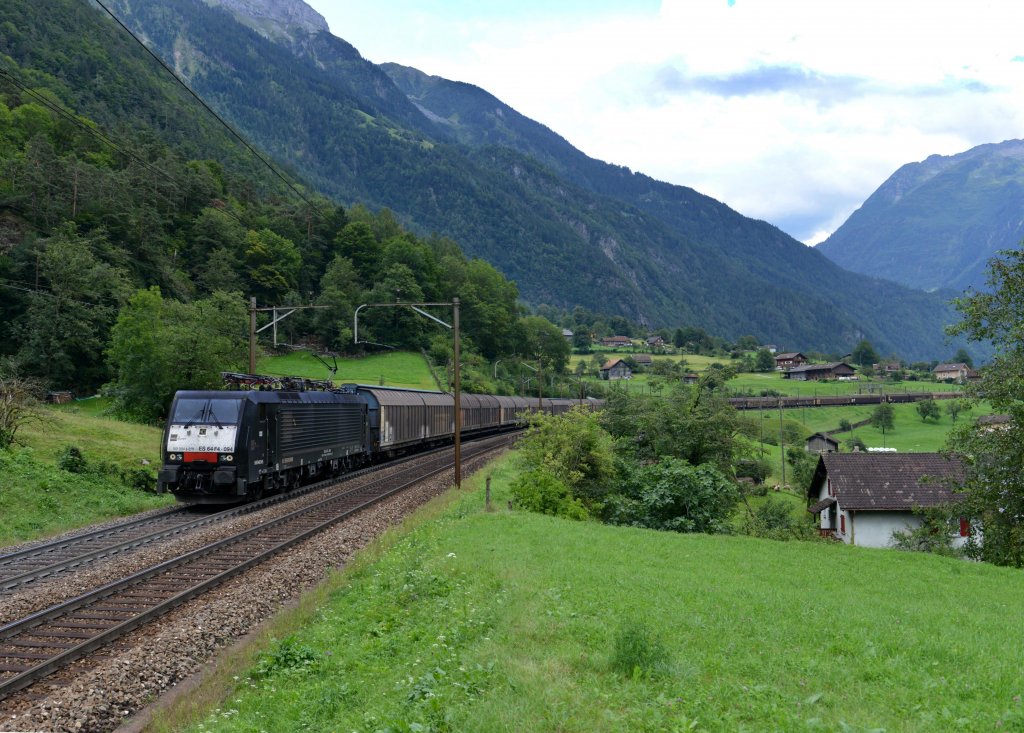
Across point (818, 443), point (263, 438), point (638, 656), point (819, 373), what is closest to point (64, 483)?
point (263, 438)

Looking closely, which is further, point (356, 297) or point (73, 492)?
point (356, 297)

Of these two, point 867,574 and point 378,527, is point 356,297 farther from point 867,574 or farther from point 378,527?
point 867,574

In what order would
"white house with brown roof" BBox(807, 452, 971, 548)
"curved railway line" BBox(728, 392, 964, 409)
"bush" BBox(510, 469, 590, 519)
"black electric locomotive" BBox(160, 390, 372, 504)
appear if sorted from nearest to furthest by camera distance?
"black electric locomotive" BBox(160, 390, 372, 504)
"bush" BBox(510, 469, 590, 519)
"white house with brown roof" BBox(807, 452, 971, 548)
"curved railway line" BBox(728, 392, 964, 409)

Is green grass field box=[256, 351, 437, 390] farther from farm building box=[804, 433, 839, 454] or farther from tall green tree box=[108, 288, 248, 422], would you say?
farm building box=[804, 433, 839, 454]

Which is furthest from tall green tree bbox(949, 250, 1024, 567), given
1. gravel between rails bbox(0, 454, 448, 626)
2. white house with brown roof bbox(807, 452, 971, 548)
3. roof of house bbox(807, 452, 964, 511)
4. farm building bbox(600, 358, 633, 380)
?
farm building bbox(600, 358, 633, 380)

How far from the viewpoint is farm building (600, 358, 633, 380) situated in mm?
162375

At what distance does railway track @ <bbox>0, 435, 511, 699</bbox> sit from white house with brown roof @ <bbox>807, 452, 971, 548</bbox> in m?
33.2

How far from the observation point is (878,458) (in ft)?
152

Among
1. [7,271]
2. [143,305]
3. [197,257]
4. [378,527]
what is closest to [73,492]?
[378,527]

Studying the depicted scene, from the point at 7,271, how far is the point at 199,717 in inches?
2723

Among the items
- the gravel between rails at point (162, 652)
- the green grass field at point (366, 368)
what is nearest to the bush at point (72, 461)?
the gravel between rails at point (162, 652)

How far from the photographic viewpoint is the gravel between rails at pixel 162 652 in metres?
8.23

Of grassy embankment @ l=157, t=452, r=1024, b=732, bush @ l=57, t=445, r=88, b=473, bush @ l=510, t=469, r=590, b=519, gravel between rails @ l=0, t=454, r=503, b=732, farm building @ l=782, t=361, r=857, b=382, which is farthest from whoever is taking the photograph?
farm building @ l=782, t=361, r=857, b=382

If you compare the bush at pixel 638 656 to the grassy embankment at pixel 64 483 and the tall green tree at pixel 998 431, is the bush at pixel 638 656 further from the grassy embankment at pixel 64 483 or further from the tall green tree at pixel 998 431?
the tall green tree at pixel 998 431
